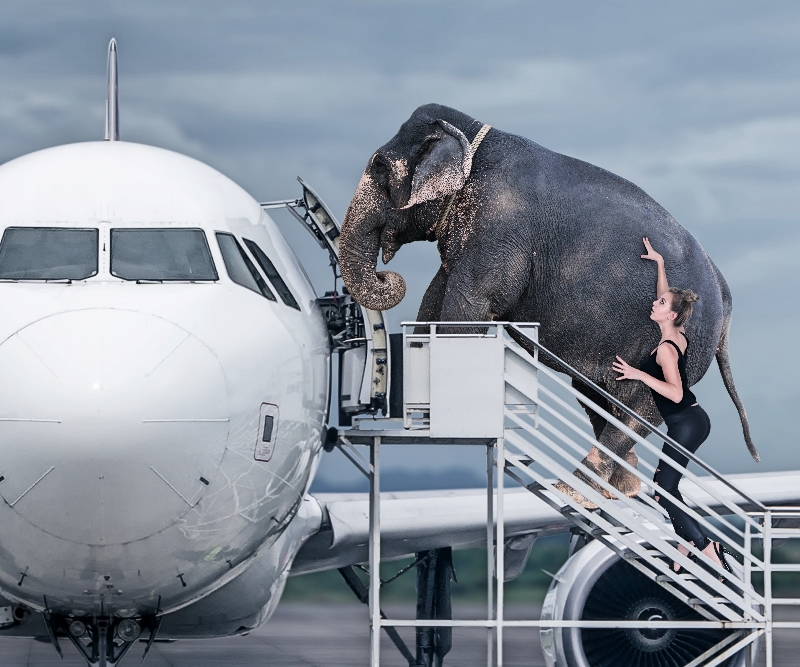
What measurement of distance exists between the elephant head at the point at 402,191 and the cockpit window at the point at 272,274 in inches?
43.0

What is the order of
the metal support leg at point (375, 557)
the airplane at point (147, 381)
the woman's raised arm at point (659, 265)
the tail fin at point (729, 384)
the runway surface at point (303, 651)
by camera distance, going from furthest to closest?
1. the runway surface at point (303, 651)
2. the tail fin at point (729, 384)
3. the woman's raised arm at point (659, 265)
4. the metal support leg at point (375, 557)
5. the airplane at point (147, 381)

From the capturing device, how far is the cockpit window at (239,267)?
338 inches

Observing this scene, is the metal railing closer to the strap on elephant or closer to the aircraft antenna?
the strap on elephant

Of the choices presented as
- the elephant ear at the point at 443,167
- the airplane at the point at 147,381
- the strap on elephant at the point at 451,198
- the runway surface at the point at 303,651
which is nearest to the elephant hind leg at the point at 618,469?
the strap on elephant at the point at 451,198

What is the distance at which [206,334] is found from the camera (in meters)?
7.68

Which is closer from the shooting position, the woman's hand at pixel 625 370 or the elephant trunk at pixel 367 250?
the woman's hand at pixel 625 370

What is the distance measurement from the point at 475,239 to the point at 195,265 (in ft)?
9.47

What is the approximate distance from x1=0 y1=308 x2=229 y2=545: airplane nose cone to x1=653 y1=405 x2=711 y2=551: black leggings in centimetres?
368

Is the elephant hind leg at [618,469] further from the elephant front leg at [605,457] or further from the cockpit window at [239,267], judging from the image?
the cockpit window at [239,267]

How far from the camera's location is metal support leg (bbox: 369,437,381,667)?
9477 millimetres

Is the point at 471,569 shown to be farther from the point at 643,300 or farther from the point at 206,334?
the point at 206,334

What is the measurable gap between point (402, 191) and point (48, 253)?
3095 mm

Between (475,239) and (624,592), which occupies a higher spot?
(475,239)

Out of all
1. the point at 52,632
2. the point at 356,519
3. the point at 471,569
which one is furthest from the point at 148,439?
the point at 471,569
